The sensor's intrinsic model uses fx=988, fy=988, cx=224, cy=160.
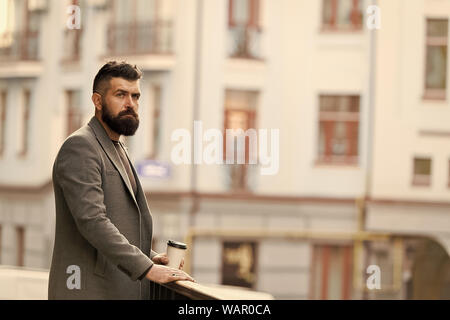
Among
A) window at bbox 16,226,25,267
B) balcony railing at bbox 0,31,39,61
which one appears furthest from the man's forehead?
window at bbox 16,226,25,267

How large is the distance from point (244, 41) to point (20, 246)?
352 centimetres

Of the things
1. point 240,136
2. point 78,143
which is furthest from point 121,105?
point 240,136

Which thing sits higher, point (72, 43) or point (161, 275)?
point (72, 43)

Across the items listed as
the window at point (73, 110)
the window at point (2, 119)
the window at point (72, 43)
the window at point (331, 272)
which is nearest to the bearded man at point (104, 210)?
the window at point (331, 272)

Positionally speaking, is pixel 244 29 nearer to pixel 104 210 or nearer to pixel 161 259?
pixel 161 259

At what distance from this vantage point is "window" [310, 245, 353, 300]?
33.6ft

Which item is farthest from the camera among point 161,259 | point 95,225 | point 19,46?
point 19,46

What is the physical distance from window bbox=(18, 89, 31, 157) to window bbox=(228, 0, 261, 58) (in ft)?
8.35

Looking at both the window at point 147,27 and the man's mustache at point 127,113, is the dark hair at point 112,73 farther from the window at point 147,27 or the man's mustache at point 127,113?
the window at point 147,27

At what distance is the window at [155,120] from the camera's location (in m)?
10.3

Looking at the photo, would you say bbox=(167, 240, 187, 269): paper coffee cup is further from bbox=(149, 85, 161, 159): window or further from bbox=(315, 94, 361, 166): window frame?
bbox=(149, 85, 161, 159): window

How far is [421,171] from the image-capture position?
10.1 metres

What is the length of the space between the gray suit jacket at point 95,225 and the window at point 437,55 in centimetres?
836
